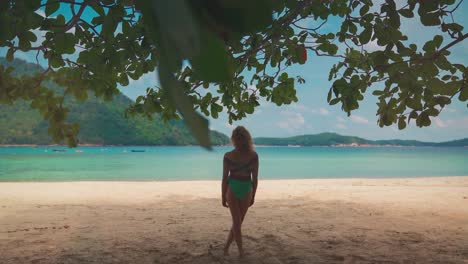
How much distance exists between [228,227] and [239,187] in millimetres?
2327

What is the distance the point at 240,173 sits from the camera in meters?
4.22

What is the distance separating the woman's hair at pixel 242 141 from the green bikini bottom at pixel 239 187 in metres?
0.34

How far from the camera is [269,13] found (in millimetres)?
231

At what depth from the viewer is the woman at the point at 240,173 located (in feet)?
13.9

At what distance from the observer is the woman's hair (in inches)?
169

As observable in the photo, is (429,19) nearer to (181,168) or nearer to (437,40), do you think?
(437,40)

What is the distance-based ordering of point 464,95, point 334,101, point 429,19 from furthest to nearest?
point 334,101
point 464,95
point 429,19

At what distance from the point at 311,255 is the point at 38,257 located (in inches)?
125

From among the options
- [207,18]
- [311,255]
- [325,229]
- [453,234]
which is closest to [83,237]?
[311,255]

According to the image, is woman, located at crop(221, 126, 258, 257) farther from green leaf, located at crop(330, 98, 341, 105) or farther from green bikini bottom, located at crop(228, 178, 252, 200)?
green leaf, located at crop(330, 98, 341, 105)

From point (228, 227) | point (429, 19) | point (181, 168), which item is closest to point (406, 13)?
point (429, 19)

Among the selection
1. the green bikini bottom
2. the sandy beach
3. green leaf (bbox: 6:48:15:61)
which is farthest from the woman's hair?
green leaf (bbox: 6:48:15:61)

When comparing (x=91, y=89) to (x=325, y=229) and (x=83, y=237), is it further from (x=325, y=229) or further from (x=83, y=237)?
(x=325, y=229)

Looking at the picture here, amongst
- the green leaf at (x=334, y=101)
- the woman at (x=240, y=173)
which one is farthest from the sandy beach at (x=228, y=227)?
the green leaf at (x=334, y=101)
